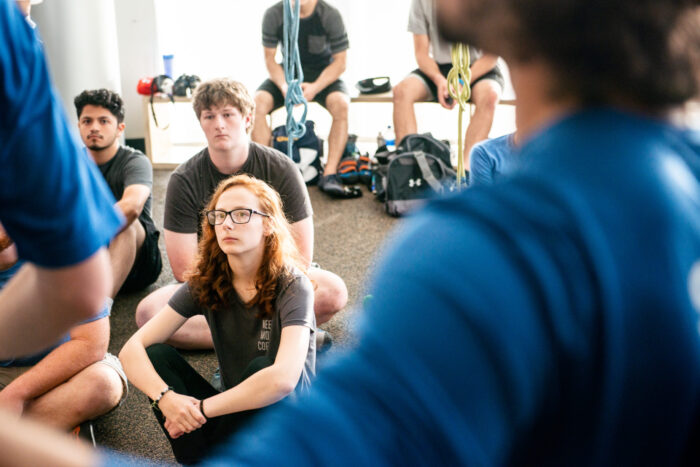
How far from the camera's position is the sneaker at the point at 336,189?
4.46 metres

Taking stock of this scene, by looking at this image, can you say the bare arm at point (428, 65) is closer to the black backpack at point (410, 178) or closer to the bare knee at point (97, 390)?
the black backpack at point (410, 178)

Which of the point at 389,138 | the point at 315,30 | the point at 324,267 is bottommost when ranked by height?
the point at 324,267

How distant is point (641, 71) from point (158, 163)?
513cm

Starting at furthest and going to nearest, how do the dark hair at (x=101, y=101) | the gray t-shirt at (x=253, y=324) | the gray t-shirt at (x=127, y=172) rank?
the dark hair at (x=101, y=101) < the gray t-shirt at (x=127, y=172) < the gray t-shirt at (x=253, y=324)

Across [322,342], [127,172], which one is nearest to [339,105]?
[127,172]

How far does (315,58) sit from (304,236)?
8.13ft

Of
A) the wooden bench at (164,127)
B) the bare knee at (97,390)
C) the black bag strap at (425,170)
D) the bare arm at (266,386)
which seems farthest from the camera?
the wooden bench at (164,127)

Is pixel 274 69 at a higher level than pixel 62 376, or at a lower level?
higher

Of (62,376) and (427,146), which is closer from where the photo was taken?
(62,376)

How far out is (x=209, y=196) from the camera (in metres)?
2.71

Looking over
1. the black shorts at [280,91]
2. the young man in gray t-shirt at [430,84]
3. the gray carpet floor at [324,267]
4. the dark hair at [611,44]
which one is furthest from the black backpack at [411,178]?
the dark hair at [611,44]

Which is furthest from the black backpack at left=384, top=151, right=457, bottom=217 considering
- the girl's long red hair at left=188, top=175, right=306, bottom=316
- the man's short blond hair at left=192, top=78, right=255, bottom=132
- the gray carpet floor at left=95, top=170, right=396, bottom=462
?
the girl's long red hair at left=188, top=175, right=306, bottom=316

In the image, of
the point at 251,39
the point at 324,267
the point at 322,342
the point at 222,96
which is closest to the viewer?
the point at 322,342

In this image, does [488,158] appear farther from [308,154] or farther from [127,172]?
[308,154]
